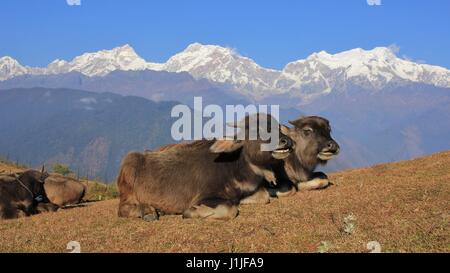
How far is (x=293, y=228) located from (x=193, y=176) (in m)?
3.67

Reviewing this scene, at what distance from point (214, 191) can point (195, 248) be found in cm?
362

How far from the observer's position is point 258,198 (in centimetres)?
1353

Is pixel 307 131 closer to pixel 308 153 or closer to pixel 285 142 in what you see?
pixel 308 153

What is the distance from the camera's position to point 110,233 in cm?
1107

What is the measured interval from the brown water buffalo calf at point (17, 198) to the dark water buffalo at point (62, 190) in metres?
2.43

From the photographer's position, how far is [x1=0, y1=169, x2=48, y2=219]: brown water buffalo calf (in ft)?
56.8

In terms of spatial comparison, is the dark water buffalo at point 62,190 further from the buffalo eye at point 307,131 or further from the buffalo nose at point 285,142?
the buffalo nose at point 285,142

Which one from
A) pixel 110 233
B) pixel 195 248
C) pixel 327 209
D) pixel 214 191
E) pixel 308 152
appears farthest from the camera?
pixel 308 152

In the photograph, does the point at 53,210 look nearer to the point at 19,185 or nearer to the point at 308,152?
the point at 19,185

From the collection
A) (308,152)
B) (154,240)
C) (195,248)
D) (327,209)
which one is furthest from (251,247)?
(308,152)

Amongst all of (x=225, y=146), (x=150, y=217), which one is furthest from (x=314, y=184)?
(x=150, y=217)

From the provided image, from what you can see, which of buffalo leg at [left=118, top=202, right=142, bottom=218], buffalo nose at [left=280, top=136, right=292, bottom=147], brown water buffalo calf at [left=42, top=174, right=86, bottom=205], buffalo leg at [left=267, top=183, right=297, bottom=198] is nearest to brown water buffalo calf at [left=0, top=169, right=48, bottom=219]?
brown water buffalo calf at [left=42, top=174, right=86, bottom=205]

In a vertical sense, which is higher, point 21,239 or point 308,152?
point 308,152

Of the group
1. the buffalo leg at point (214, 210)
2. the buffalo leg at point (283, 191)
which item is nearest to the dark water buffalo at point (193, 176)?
the buffalo leg at point (214, 210)
